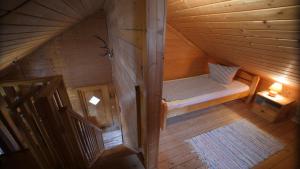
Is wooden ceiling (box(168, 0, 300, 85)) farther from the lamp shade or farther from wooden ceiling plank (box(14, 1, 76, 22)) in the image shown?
wooden ceiling plank (box(14, 1, 76, 22))

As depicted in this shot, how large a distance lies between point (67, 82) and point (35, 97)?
2676 millimetres

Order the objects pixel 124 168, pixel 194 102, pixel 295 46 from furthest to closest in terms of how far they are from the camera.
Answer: pixel 194 102 < pixel 124 168 < pixel 295 46

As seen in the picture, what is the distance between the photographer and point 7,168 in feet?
5.27

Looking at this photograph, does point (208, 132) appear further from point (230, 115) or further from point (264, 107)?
point (264, 107)

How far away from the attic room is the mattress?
2 centimetres

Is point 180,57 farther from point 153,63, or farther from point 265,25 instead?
point 153,63

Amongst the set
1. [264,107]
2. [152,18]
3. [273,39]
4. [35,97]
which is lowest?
[264,107]

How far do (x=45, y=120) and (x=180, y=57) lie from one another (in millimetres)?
2476

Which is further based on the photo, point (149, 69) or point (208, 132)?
point (208, 132)

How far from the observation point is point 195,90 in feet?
7.46

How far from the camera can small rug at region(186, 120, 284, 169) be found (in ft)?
5.36

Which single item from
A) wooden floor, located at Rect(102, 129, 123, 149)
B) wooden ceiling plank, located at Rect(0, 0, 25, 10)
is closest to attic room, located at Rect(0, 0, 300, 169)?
wooden ceiling plank, located at Rect(0, 0, 25, 10)

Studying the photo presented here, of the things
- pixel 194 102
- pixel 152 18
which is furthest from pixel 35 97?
pixel 194 102

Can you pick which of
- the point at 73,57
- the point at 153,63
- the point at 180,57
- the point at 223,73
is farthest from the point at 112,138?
the point at 153,63
